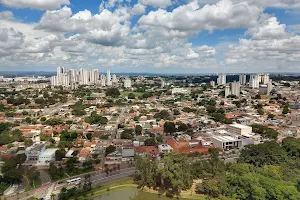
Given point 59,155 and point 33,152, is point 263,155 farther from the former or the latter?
point 33,152

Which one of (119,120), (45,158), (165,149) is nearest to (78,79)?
(119,120)

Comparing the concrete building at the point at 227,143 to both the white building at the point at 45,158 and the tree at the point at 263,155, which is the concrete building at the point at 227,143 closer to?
the tree at the point at 263,155

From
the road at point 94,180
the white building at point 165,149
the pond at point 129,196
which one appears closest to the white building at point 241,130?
the white building at point 165,149

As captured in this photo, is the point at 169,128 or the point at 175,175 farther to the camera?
the point at 169,128

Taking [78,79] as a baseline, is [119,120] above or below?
below

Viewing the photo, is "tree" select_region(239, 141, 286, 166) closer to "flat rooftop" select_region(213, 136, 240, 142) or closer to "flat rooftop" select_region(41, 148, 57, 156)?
"flat rooftop" select_region(213, 136, 240, 142)

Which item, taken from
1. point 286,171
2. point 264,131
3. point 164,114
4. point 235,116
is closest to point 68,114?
point 164,114

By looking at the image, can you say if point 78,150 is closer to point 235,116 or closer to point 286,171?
point 286,171
